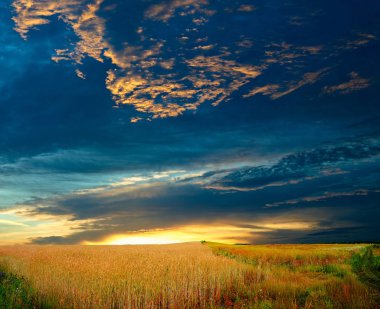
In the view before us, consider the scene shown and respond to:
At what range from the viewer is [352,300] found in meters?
11.0

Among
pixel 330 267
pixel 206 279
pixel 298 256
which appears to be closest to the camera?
pixel 206 279

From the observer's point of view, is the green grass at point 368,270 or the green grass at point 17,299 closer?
the green grass at point 368,270

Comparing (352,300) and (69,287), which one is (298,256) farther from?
(69,287)

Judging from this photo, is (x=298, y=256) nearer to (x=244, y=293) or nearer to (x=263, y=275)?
(x=263, y=275)

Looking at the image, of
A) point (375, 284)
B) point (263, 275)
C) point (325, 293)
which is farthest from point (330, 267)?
point (375, 284)

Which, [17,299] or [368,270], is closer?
[368,270]

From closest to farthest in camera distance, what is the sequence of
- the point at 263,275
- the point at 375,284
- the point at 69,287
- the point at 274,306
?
1. the point at 375,284
2. the point at 274,306
3. the point at 69,287
4. the point at 263,275

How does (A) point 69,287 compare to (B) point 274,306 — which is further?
(A) point 69,287

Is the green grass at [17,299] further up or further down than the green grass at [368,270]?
further down

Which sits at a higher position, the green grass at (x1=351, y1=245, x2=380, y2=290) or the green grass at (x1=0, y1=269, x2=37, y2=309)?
the green grass at (x1=351, y1=245, x2=380, y2=290)

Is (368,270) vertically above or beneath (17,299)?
above

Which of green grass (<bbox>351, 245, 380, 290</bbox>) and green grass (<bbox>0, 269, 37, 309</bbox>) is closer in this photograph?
green grass (<bbox>351, 245, 380, 290</bbox>)

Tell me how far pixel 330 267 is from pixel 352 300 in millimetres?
11345

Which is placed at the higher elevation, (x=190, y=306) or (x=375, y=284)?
(x=375, y=284)
